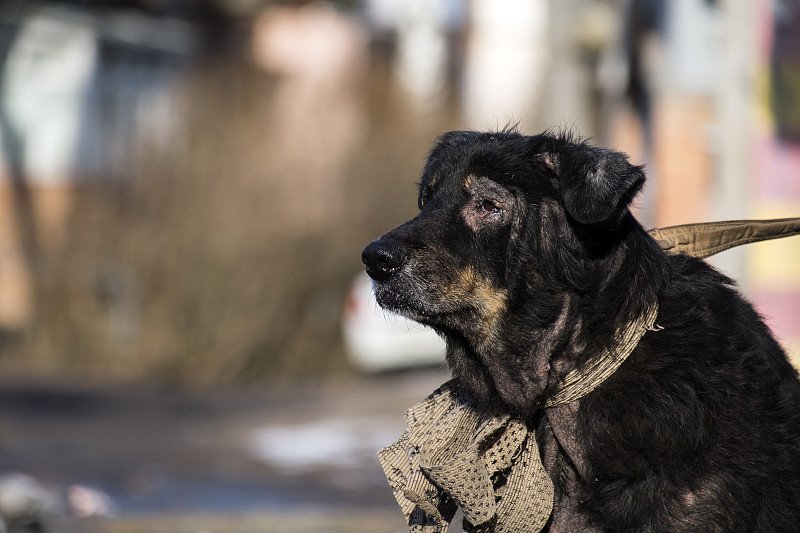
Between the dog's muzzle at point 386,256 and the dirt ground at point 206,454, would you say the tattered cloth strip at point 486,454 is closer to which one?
the dog's muzzle at point 386,256

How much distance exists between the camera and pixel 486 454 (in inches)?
138

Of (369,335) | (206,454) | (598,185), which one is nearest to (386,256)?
(598,185)

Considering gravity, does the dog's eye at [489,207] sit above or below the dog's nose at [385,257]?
above

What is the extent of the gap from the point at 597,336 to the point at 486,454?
0.51m

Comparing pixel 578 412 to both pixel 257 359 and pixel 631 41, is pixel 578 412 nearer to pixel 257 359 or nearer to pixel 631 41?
pixel 631 41

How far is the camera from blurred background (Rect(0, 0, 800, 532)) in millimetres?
6844

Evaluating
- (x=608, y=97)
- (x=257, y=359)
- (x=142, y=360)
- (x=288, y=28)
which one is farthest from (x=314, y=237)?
(x=288, y=28)

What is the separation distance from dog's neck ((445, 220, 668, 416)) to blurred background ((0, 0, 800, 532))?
3.08 meters

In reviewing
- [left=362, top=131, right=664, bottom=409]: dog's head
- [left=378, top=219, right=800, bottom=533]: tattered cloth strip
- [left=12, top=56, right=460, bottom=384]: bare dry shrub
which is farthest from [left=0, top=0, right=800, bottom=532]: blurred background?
[left=362, top=131, right=664, bottom=409]: dog's head

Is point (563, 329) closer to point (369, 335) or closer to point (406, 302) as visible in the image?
point (406, 302)

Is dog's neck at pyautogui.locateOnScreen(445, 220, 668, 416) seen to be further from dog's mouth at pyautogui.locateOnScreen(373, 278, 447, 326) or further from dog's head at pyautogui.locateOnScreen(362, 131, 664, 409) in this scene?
dog's mouth at pyautogui.locateOnScreen(373, 278, 447, 326)

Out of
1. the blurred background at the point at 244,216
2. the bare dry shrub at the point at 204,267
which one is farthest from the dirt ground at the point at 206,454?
the bare dry shrub at the point at 204,267

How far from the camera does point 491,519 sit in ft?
11.3

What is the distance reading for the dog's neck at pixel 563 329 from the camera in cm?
347
